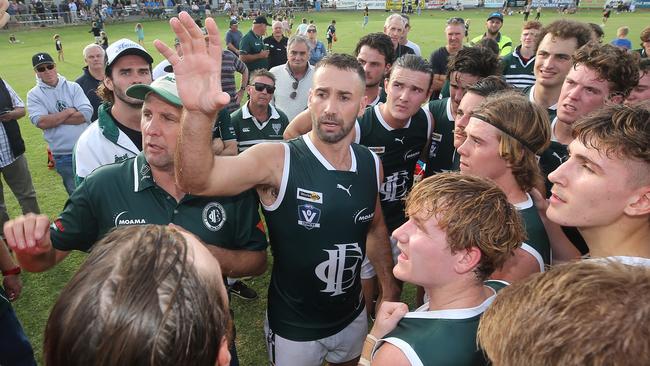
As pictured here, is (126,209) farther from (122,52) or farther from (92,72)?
(92,72)

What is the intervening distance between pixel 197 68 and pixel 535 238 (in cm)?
211

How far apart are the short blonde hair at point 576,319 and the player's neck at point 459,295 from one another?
0.61 meters

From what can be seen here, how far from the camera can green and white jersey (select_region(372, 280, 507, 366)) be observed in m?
1.58

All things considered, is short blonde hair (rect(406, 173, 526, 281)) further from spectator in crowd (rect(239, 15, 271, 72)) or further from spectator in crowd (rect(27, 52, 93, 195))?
spectator in crowd (rect(239, 15, 271, 72))

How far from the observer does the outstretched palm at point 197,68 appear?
2059mm

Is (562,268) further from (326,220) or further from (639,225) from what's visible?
(326,220)

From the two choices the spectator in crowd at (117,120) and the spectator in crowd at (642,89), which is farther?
the spectator in crowd at (642,89)

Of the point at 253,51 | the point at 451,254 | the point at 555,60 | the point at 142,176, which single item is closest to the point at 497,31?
the point at 253,51

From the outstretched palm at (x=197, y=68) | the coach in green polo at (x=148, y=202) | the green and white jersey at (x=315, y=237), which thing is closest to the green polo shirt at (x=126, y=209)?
the coach in green polo at (x=148, y=202)

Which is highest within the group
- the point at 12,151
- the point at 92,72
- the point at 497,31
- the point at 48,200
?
the point at 497,31

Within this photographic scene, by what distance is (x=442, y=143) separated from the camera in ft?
14.5

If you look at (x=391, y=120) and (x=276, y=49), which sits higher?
(x=276, y=49)

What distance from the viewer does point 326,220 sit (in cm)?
276

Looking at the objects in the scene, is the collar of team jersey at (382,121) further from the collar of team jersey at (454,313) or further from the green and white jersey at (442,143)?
the collar of team jersey at (454,313)
